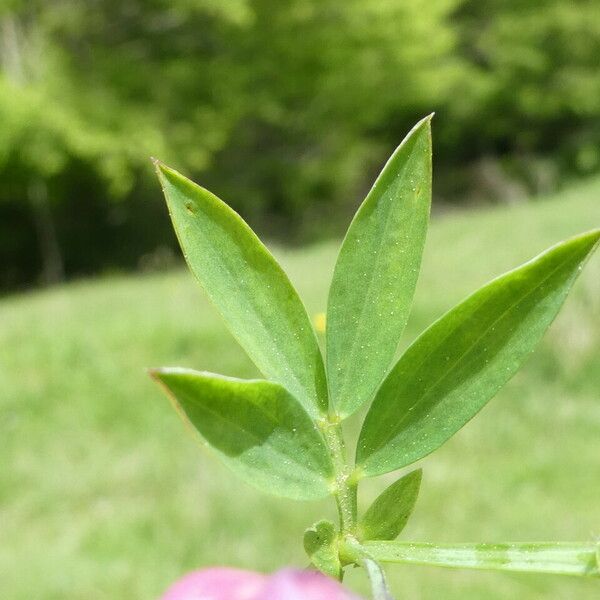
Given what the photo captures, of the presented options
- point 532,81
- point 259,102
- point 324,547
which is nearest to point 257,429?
point 324,547

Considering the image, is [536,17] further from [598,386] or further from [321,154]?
[598,386]

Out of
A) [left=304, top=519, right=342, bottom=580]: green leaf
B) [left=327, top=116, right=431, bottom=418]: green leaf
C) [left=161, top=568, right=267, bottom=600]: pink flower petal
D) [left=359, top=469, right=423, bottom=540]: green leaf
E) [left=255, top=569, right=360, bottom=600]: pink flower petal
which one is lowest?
[left=359, top=469, right=423, bottom=540]: green leaf

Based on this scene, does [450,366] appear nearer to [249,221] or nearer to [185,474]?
[185,474]

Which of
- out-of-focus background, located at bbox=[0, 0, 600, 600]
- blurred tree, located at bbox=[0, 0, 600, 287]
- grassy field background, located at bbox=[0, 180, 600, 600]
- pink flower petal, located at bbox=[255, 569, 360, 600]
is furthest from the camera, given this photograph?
blurred tree, located at bbox=[0, 0, 600, 287]

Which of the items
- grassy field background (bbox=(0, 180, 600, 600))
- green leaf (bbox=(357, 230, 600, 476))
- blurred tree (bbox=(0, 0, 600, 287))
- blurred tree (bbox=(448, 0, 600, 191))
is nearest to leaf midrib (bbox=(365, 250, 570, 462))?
green leaf (bbox=(357, 230, 600, 476))

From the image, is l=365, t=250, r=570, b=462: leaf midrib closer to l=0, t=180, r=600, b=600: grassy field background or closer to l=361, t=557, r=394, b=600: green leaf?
l=361, t=557, r=394, b=600: green leaf

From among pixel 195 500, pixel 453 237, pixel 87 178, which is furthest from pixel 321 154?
pixel 195 500

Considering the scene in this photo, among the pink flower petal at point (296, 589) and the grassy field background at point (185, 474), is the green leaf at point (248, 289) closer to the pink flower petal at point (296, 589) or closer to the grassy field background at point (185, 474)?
the pink flower petal at point (296, 589)

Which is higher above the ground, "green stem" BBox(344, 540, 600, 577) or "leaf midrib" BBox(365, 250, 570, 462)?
"leaf midrib" BBox(365, 250, 570, 462)

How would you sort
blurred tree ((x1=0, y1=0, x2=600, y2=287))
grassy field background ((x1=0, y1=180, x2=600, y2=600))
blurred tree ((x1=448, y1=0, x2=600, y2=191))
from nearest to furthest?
grassy field background ((x1=0, y1=180, x2=600, y2=600)) < blurred tree ((x1=0, y1=0, x2=600, y2=287)) < blurred tree ((x1=448, y1=0, x2=600, y2=191))
